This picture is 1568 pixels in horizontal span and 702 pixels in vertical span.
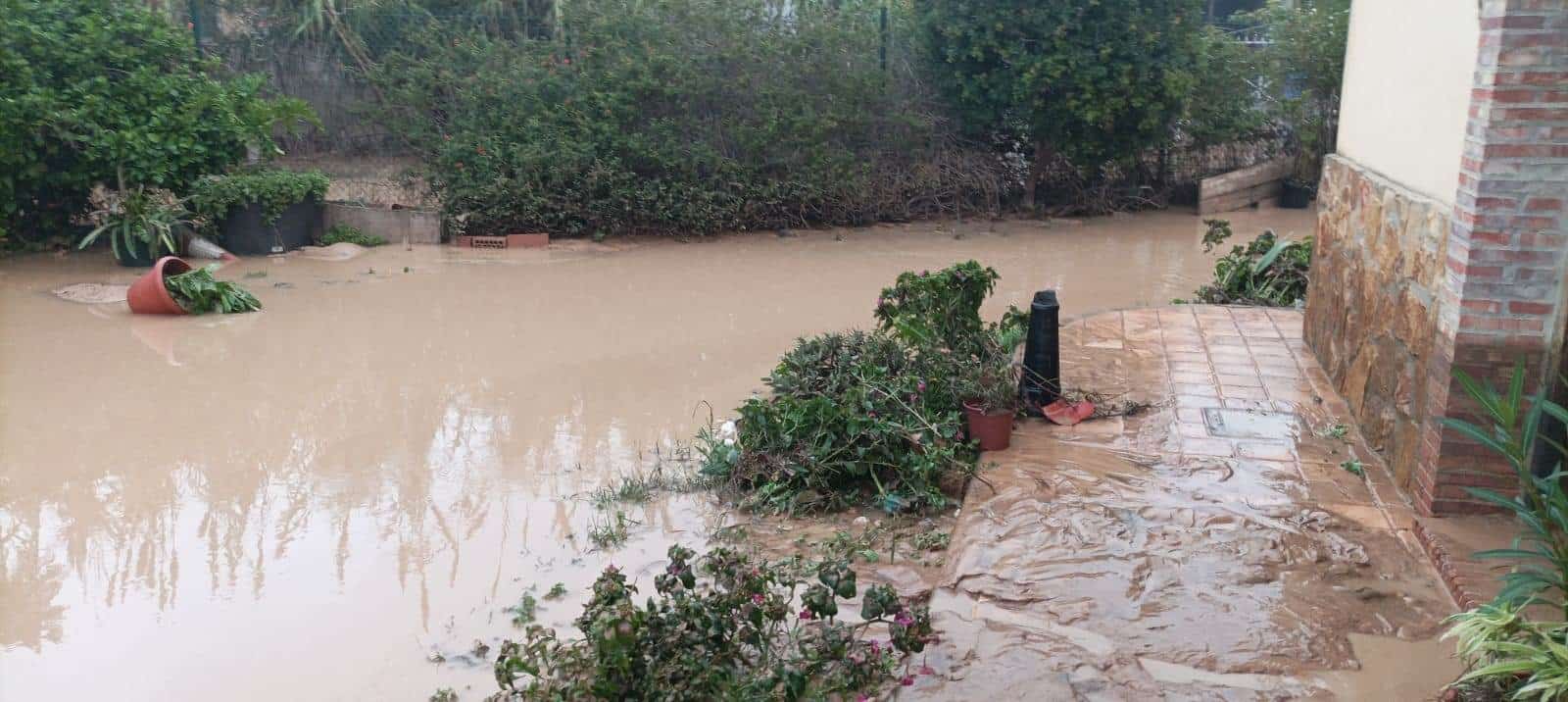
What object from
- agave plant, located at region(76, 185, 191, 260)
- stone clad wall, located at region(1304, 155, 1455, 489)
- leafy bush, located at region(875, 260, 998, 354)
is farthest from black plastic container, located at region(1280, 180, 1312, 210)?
agave plant, located at region(76, 185, 191, 260)

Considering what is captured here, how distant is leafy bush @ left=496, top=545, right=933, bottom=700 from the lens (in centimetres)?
333

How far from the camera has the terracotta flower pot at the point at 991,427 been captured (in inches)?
212

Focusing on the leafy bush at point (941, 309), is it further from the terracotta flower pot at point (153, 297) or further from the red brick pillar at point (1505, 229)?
the terracotta flower pot at point (153, 297)

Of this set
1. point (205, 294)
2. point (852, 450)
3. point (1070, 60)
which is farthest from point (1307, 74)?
point (205, 294)

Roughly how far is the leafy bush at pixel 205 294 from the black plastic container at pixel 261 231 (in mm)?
1979

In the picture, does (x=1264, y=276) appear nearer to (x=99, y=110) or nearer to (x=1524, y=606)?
(x=1524, y=606)

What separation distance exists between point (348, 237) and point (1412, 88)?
929 cm

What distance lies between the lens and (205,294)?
8883 mm

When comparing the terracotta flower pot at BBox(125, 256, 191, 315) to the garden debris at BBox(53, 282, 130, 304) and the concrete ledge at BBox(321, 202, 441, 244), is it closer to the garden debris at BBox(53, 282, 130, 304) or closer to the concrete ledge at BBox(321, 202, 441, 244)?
the garden debris at BBox(53, 282, 130, 304)

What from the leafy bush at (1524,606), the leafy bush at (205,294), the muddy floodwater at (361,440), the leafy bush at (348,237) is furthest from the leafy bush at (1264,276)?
the leafy bush at (348,237)

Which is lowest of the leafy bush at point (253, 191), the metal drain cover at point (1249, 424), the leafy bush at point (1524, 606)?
the metal drain cover at point (1249, 424)

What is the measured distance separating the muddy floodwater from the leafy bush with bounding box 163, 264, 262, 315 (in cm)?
20

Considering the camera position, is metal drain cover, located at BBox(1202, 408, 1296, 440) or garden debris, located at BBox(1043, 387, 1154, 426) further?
garden debris, located at BBox(1043, 387, 1154, 426)

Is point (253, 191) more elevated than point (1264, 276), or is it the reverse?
point (253, 191)
